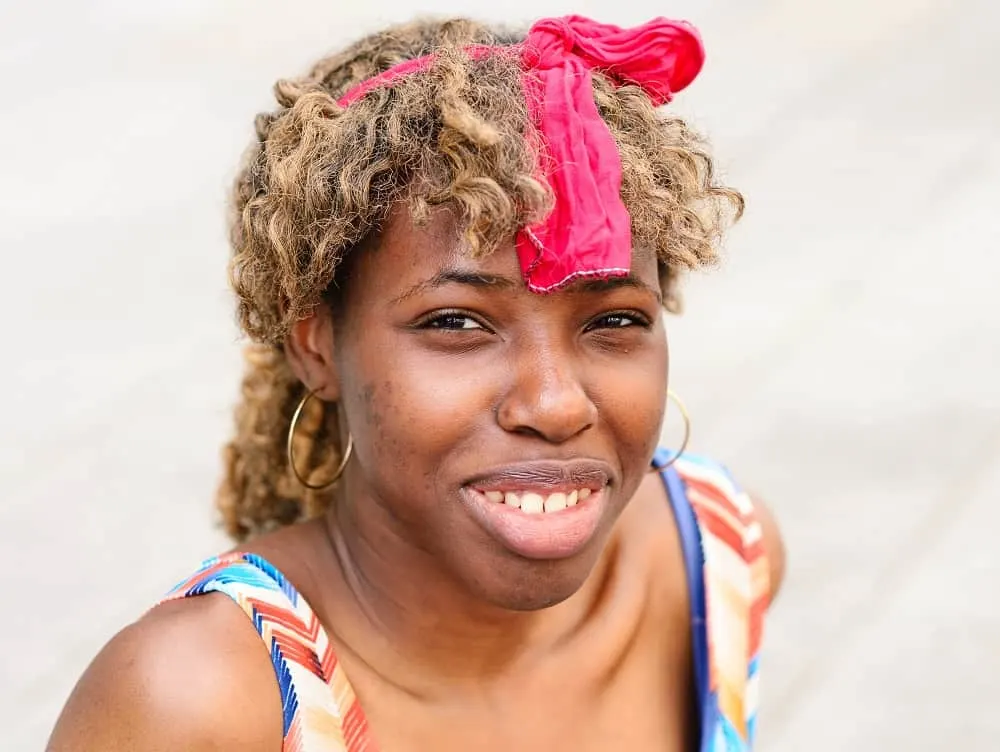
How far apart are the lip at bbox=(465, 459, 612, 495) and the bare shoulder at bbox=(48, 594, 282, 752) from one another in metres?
0.40

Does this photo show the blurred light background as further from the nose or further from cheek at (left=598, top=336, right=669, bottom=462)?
the nose

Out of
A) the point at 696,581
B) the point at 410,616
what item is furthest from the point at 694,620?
the point at 410,616

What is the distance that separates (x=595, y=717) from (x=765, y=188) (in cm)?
400

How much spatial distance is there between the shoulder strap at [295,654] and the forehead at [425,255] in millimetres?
466

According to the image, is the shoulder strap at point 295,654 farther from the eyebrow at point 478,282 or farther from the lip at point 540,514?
the eyebrow at point 478,282

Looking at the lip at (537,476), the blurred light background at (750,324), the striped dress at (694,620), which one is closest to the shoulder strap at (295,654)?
the striped dress at (694,620)

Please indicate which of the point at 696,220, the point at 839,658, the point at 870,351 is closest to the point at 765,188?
the point at 870,351

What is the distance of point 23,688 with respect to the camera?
3699 millimetres

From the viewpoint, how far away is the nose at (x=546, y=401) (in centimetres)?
200

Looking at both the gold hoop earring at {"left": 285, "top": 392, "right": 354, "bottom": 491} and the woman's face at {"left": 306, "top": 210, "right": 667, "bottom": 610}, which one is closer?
the woman's face at {"left": 306, "top": 210, "right": 667, "bottom": 610}

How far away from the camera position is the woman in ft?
6.61

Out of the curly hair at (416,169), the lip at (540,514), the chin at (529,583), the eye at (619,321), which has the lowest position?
the chin at (529,583)

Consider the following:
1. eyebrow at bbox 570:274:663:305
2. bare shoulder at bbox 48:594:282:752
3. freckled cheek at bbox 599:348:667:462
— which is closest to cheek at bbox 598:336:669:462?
freckled cheek at bbox 599:348:667:462

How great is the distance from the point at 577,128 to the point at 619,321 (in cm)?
29
